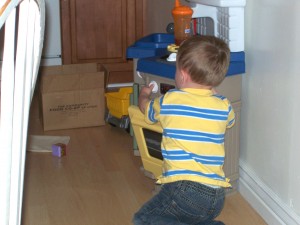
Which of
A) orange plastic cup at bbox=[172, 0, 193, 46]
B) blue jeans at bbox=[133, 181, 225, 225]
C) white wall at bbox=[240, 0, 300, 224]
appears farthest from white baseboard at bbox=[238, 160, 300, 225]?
orange plastic cup at bbox=[172, 0, 193, 46]

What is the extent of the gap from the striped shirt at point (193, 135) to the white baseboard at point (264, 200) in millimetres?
411

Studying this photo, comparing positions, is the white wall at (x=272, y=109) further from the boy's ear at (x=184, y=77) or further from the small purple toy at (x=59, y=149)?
the small purple toy at (x=59, y=149)

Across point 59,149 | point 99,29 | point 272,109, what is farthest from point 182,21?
point 99,29

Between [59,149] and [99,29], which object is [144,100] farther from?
[99,29]

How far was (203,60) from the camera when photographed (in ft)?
5.37

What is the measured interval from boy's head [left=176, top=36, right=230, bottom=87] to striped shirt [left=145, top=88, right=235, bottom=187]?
4cm

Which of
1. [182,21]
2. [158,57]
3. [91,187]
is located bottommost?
[91,187]

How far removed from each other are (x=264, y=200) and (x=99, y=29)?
225 centimetres

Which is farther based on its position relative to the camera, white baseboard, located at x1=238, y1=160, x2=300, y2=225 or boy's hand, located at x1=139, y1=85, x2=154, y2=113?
white baseboard, located at x1=238, y1=160, x2=300, y2=225

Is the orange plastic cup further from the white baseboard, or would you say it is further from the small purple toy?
the small purple toy

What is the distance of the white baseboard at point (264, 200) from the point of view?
77.6 inches

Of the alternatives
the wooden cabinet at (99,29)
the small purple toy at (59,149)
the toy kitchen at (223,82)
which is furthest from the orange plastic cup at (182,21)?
the wooden cabinet at (99,29)

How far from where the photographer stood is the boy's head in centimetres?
164

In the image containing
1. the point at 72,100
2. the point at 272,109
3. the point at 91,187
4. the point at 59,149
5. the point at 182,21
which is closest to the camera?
the point at 272,109
